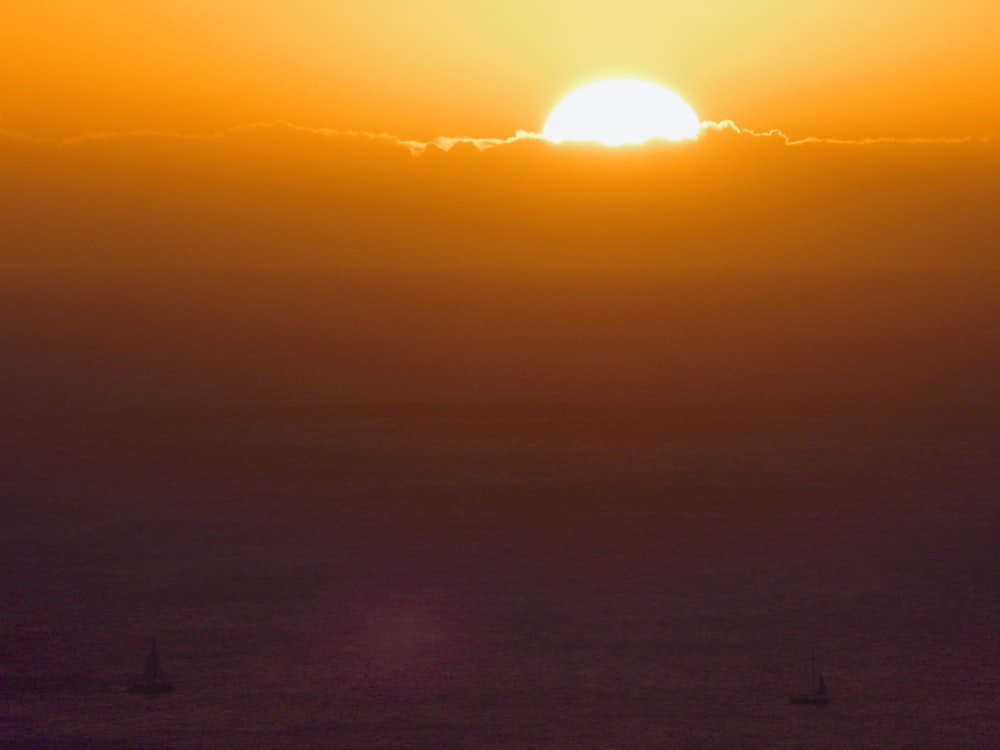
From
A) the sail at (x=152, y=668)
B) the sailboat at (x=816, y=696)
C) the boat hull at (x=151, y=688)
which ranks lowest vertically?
the sailboat at (x=816, y=696)

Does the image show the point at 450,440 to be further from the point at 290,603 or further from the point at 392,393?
the point at 290,603

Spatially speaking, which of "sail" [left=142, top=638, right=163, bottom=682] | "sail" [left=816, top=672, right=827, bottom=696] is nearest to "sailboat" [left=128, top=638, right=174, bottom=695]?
"sail" [left=142, top=638, right=163, bottom=682]

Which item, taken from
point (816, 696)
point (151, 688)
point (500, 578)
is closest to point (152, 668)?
point (151, 688)

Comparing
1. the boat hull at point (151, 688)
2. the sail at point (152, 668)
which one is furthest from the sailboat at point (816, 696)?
the sail at point (152, 668)

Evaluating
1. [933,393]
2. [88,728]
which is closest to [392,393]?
[933,393]

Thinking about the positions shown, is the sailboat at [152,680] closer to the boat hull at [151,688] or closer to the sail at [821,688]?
the boat hull at [151,688]
